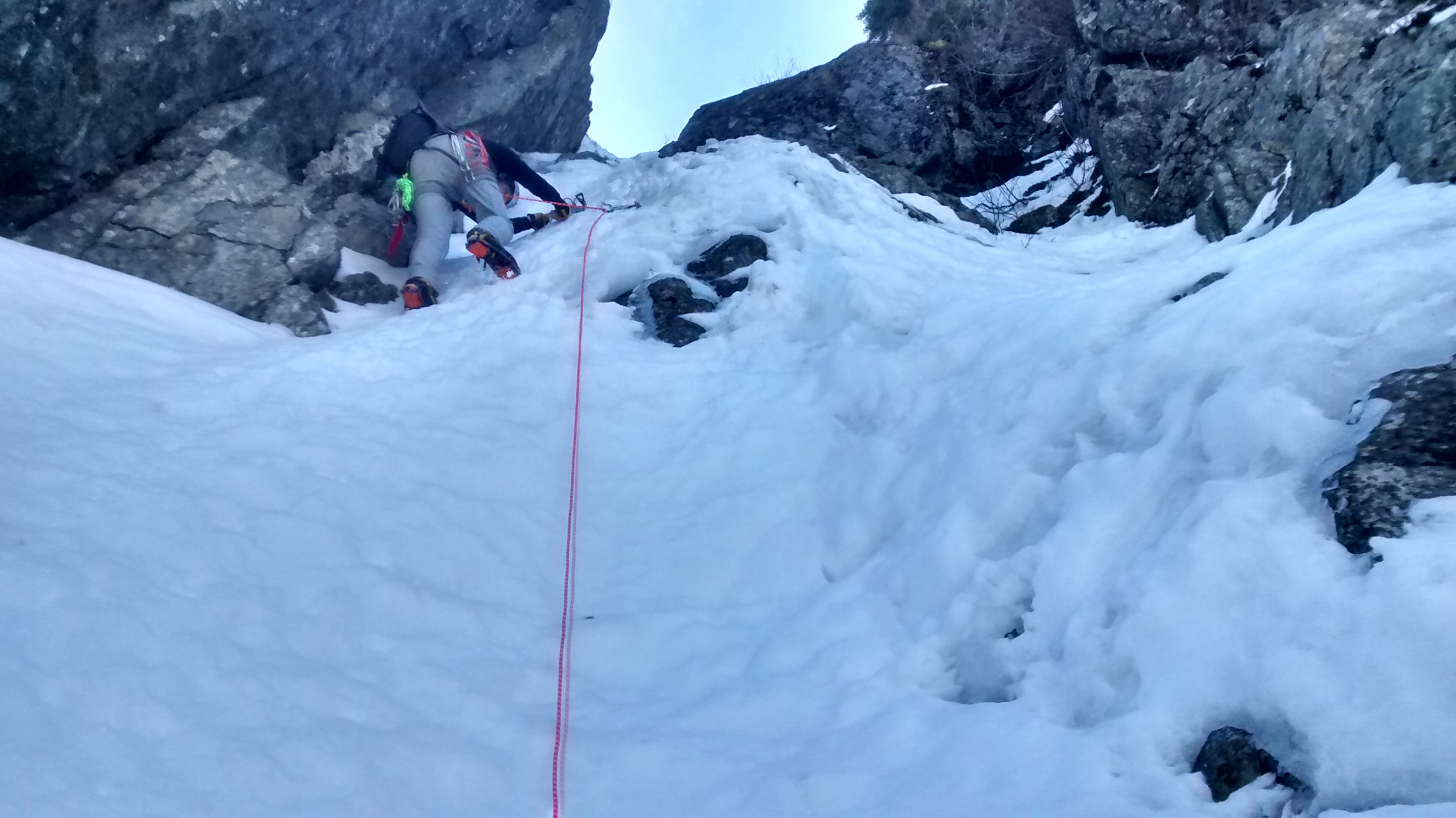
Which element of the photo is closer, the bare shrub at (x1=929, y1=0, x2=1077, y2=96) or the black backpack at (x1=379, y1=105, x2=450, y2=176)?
the black backpack at (x1=379, y1=105, x2=450, y2=176)

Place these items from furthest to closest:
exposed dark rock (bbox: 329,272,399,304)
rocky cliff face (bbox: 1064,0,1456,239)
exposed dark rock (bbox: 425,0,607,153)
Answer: exposed dark rock (bbox: 425,0,607,153), exposed dark rock (bbox: 329,272,399,304), rocky cliff face (bbox: 1064,0,1456,239)

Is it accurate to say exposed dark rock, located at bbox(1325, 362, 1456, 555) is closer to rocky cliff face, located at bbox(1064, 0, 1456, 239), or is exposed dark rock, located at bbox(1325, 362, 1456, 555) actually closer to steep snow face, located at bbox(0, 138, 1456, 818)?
steep snow face, located at bbox(0, 138, 1456, 818)

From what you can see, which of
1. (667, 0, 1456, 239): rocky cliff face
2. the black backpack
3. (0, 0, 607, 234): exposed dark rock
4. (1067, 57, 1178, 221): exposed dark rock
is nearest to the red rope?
the black backpack

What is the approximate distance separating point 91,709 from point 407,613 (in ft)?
3.77

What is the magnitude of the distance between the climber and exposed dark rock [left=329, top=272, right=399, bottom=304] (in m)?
0.28

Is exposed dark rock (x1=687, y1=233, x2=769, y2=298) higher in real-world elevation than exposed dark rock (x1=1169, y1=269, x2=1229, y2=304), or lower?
higher

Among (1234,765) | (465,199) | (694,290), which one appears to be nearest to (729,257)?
(694,290)

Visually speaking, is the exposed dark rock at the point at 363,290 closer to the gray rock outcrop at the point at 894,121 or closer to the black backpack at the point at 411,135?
the black backpack at the point at 411,135

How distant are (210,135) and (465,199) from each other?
214cm

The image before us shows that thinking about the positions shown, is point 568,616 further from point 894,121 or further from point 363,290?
point 894,121

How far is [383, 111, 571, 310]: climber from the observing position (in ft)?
24.9

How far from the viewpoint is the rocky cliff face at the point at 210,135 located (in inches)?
249

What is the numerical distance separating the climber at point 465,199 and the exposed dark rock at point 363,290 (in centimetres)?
28

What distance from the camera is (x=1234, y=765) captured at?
2254 mm
